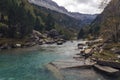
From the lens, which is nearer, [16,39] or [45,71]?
[45,71]

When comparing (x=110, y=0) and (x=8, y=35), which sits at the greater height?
(x=110, y=0)

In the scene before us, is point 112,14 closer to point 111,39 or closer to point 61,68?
point 111,39

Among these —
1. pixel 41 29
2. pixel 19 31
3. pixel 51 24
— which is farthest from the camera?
pixel 51 24

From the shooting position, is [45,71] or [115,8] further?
[115,8]

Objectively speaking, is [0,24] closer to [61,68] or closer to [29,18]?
[29,18]

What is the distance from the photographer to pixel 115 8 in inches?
2596

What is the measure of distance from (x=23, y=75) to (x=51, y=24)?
158422 mm

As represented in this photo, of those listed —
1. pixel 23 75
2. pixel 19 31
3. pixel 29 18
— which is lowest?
pixel 23 75

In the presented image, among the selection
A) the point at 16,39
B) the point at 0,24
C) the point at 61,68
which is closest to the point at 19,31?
the point at 16,39

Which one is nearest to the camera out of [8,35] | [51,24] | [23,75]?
[23,75]

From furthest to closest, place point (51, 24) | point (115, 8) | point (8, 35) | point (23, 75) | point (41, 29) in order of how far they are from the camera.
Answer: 1. point (51, 24)
2. point (41, 29)
3. point (8, 35)
4. point (115, 8)
5. point (23, 75)

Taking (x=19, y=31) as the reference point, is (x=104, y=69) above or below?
below

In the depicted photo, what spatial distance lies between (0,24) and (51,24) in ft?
297

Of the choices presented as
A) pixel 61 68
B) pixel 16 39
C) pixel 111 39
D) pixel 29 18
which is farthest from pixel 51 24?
pixel 61 68
